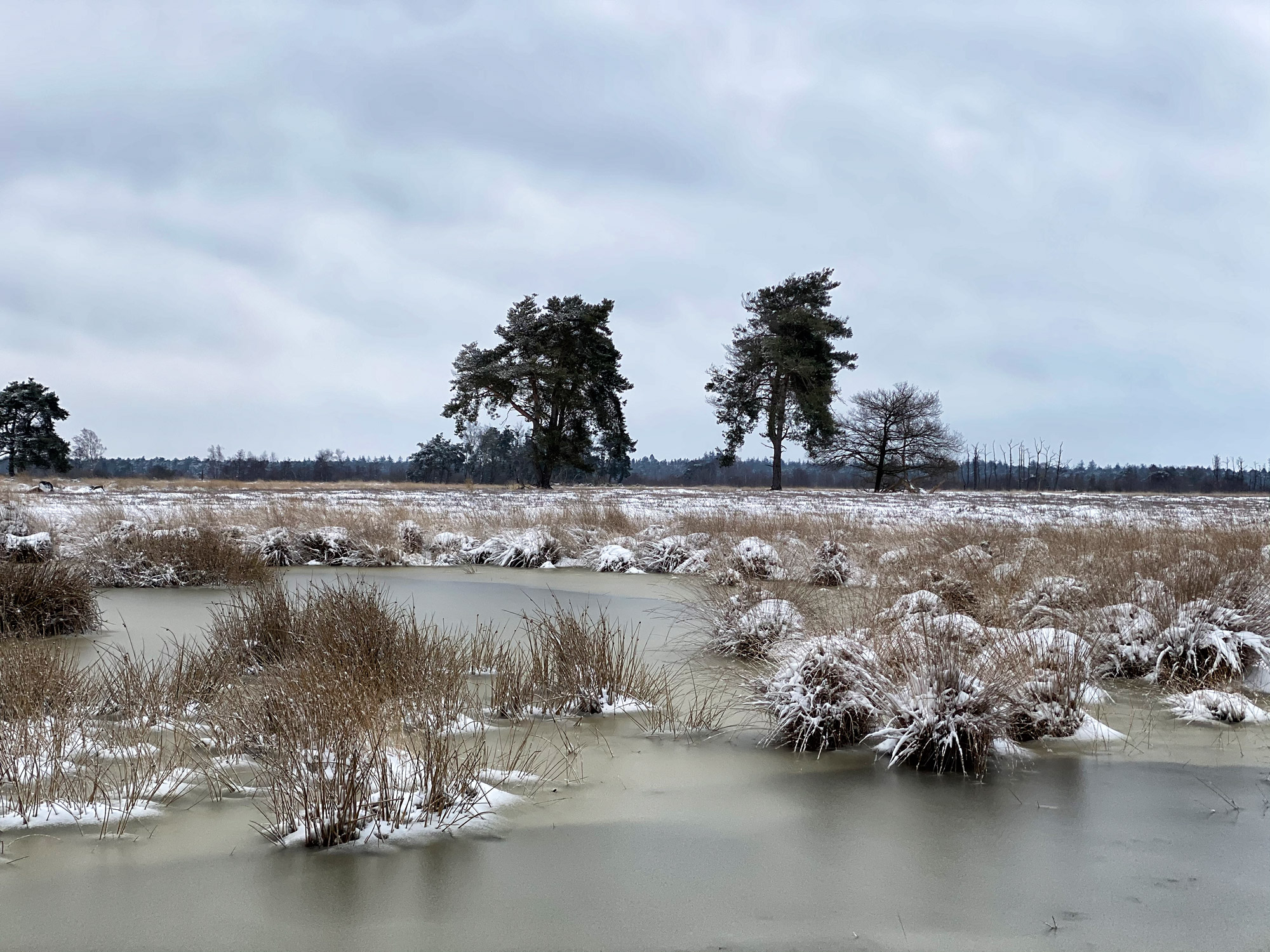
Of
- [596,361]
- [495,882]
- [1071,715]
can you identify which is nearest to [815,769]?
[1071,715]

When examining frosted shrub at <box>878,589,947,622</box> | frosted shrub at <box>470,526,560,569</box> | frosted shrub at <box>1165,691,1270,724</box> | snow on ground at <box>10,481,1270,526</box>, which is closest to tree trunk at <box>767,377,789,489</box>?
snow on ground at <box>10,481,1270,526</box>

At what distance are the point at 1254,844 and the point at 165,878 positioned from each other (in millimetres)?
4489

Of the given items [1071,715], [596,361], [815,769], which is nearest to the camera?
[815,769]

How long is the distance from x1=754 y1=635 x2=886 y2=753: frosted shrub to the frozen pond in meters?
0.32

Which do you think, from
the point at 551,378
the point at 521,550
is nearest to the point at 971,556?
the point at 521,550

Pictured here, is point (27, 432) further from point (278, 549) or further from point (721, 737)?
point (721, 737)

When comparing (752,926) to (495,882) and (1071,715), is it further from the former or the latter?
(1071,715)

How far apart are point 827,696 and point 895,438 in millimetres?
39112

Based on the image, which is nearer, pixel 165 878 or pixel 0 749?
pixel 165 878

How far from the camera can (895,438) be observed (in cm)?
4222

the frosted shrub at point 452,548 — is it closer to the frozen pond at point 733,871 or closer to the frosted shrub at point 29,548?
the frosted shrub at point 29,548

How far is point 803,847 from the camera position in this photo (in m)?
3.66

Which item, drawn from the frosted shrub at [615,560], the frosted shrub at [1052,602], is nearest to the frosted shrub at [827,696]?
the frosted shrub at [1052,602]

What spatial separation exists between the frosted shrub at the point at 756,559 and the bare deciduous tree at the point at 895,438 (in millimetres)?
30210
